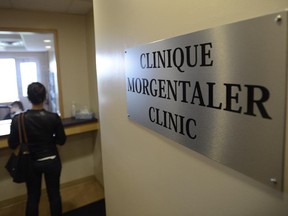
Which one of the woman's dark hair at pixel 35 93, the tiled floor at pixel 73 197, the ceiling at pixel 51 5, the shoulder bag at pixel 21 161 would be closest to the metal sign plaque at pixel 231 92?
the woman's dark hair at pixel 35 93

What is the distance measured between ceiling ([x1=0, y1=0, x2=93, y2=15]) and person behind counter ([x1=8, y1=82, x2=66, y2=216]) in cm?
114

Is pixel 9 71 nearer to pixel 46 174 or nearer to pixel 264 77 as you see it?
pixel 46 174

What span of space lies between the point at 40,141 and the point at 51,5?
64.6 inches

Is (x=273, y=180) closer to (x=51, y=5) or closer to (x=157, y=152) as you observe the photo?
(x=157, y=152)

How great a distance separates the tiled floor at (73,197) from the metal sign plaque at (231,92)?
7.52ft

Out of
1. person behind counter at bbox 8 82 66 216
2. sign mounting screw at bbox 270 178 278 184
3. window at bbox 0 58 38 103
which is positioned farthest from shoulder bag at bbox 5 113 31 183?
window at bbox 0 58 38 103

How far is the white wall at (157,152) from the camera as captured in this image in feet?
2.05

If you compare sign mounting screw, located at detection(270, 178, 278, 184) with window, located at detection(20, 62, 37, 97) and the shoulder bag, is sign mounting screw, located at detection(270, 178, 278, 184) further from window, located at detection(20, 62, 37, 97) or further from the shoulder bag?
window, located at detection(20, 62, 37, 97)

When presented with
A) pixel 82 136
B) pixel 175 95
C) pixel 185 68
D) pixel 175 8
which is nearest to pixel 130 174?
pixel 175 95

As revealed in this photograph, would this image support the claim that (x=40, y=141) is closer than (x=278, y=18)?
No

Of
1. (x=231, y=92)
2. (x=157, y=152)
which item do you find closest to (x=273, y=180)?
(x=231, y=92)

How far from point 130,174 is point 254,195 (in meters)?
0.87

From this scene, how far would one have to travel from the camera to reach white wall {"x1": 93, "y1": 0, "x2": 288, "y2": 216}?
2.05 ft

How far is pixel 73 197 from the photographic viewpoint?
9.49 ft
